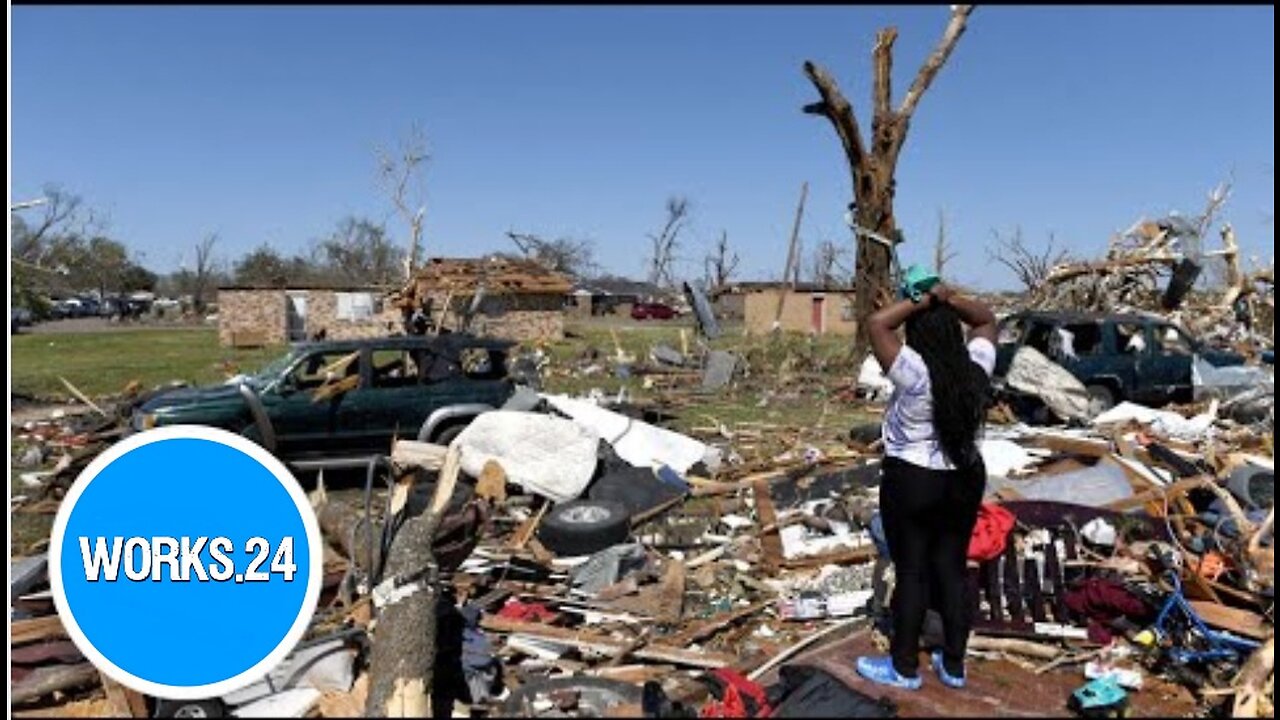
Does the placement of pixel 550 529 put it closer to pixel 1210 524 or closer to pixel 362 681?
pixel 362 681

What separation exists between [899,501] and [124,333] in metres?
46.1

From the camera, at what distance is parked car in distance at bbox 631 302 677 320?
195 ft

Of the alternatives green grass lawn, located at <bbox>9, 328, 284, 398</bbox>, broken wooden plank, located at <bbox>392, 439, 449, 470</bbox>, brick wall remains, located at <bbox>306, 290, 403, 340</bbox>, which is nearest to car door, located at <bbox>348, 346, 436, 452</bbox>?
broken wooden plank, located at <bbox>392, 439, 449, 470</bbox>

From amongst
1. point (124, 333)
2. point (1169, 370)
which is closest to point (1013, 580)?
point (1169, 370)

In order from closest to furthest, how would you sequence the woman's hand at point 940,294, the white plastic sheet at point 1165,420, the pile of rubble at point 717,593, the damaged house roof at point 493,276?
the woman's hand at point 940,294, the pile of rubble at point 717,593, the white plastic sheet at point 1165,420, the damaged house roof at point 493,276

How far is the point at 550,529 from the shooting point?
7.17 m

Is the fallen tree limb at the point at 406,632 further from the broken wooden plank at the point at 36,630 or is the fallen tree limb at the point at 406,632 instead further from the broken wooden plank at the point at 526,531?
the broken wooden plank at the point at 526,531

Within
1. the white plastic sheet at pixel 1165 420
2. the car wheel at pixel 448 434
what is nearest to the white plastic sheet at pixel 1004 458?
the white plastic sheet at pixel 1165 420

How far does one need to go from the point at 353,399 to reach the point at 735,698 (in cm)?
667

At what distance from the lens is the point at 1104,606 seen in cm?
521

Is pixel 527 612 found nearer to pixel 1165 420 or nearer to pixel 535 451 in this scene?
pixel 535 451

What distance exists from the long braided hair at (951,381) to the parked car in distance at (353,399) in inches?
270

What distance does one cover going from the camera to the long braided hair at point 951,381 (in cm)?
386

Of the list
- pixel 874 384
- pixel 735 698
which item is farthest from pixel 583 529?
pixel 874 384
